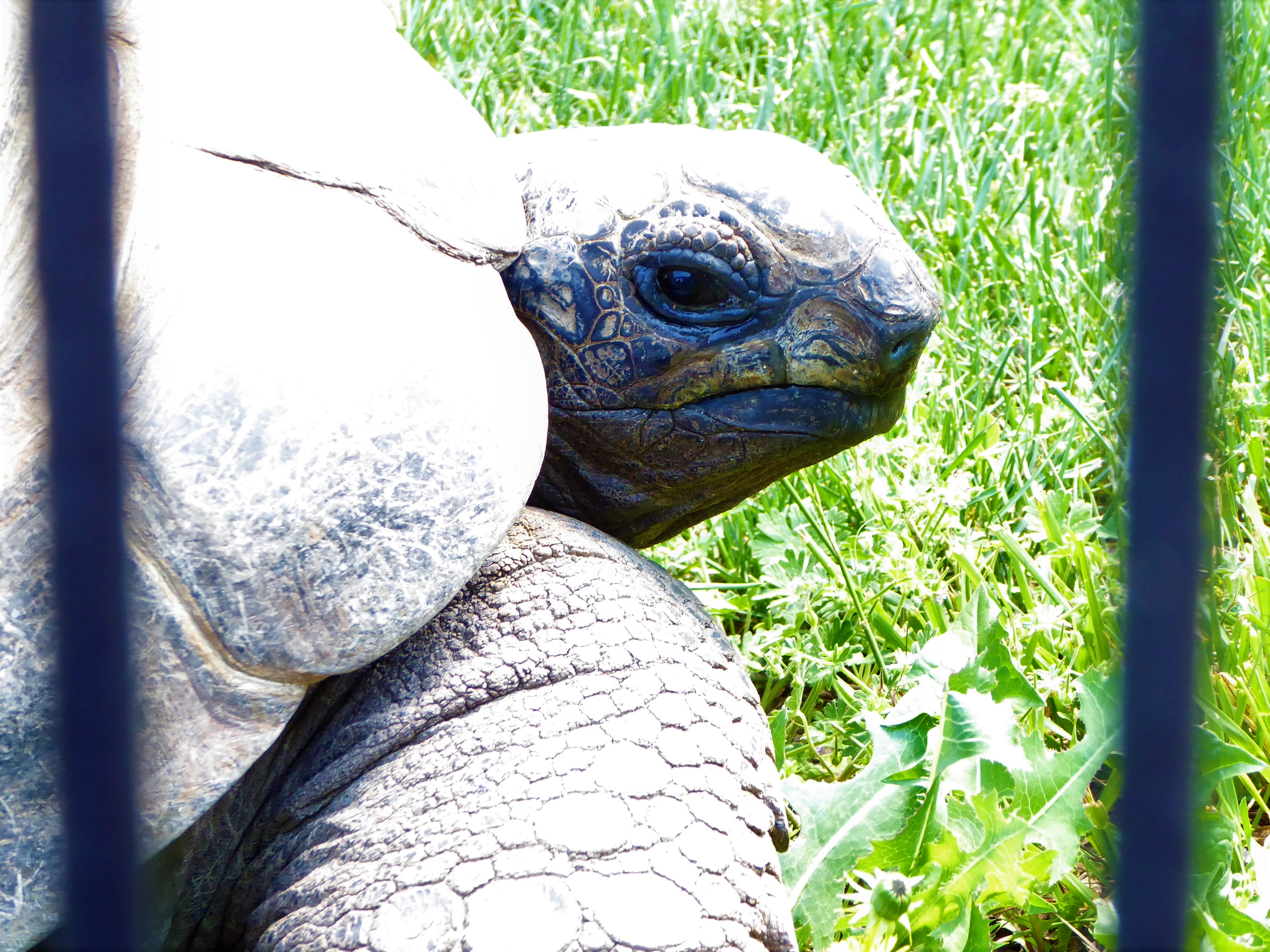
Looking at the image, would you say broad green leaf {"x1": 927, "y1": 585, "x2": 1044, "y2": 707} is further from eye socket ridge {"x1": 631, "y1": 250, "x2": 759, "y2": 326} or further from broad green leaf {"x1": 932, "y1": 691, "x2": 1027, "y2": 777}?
eye socket ridge {"x1": 631, "y1": 250, "x2": 759, "y2": 326}

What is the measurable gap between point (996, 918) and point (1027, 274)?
172 centimetres

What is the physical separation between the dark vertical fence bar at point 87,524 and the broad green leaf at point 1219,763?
117cm

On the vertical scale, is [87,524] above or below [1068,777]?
above

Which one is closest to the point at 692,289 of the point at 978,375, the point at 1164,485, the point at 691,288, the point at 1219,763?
the point at 691,288

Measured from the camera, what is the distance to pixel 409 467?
41.3 inches

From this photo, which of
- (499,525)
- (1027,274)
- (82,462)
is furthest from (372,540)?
(1027,274)

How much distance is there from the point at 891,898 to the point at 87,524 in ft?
3.36

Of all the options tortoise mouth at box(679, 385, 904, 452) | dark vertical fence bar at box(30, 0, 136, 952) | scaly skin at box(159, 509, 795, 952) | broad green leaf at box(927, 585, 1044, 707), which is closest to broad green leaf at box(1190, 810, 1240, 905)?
broad green leaf at box(927, 585, 1044, 707)

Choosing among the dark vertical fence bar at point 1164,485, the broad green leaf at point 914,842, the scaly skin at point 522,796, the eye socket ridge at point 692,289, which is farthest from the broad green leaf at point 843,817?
the dark vertical fence bar at point 1164,485

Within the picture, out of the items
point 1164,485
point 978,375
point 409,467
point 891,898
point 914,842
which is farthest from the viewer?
point 978,375

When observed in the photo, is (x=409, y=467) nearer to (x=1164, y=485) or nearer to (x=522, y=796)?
(x=522, y=796)

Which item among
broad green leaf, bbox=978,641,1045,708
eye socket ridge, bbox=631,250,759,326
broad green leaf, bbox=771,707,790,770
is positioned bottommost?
broad green leaf, bbox=771,707,790,770

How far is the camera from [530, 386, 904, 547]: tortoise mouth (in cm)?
146

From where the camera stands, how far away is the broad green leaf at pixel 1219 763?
1336mm
